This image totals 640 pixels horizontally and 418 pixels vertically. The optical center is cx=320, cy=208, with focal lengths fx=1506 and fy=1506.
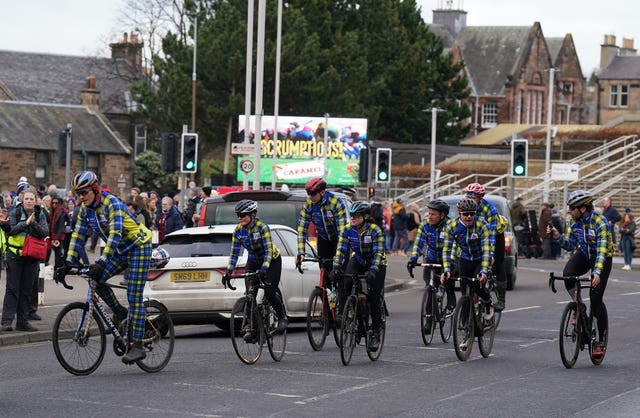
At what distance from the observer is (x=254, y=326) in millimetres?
14648

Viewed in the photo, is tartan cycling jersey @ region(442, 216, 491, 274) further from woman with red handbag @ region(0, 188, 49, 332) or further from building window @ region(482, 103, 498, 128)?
building window @ region(482, 103, 498, 128)

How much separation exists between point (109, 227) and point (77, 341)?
3.49ft

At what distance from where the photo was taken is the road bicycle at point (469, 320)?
49.8 ft

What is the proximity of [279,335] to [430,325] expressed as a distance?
2.23 m

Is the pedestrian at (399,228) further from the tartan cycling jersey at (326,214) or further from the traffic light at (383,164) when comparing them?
the tartan cycling jersey at (326,214)

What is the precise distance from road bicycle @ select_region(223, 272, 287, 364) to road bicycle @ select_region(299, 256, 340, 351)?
17.7 inches

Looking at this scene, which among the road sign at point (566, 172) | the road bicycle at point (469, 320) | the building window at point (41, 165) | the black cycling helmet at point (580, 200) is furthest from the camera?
the building window at point (41, 165)

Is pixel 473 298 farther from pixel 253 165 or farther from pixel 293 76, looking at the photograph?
pixel 293 76

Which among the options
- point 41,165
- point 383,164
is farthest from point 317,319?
point 41,165

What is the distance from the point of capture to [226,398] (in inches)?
484

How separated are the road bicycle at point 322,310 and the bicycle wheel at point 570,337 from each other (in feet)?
7.34

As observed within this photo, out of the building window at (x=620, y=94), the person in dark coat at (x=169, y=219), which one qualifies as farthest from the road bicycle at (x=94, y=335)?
the building window at (x=620, y=94)

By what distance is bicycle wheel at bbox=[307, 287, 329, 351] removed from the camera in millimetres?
15383

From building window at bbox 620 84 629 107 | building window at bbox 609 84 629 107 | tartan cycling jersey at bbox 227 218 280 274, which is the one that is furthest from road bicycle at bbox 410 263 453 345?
building window at bbox 620 84 629 107
